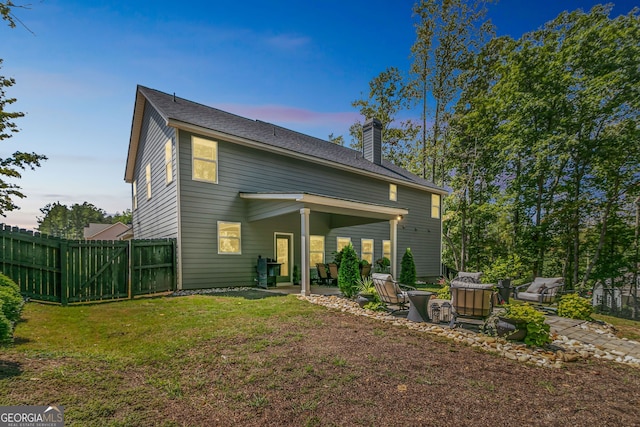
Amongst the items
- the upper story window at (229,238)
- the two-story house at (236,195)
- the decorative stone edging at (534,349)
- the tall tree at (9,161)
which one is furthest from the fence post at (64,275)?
the tall tree at (9,161)

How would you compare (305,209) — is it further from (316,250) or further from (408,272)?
(408,272)

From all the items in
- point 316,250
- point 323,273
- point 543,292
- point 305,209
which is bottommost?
point 323,273

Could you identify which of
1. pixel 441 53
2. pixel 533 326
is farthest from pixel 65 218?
pixel 533 326

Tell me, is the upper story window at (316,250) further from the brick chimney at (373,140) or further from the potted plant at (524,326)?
the potted plant at (524,326)

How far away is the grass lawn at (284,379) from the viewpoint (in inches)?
97.0

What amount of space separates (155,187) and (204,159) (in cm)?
318

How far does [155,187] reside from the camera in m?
11.1

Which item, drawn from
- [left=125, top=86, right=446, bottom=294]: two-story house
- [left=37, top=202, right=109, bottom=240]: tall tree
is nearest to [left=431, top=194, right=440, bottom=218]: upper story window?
[left=125, top=86, right=446, bottom=294]: two-story house

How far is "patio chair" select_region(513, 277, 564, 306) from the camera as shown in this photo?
8.04 m

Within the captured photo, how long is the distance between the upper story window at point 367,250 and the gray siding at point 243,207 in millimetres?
473

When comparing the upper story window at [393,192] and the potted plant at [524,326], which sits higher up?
the upper story window at [393,192]

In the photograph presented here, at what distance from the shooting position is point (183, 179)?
893 cm

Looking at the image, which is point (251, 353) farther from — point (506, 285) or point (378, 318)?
point (506, 285)

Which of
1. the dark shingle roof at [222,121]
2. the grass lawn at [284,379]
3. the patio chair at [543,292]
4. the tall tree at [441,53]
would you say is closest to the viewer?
the grass lawn at [284,379]
